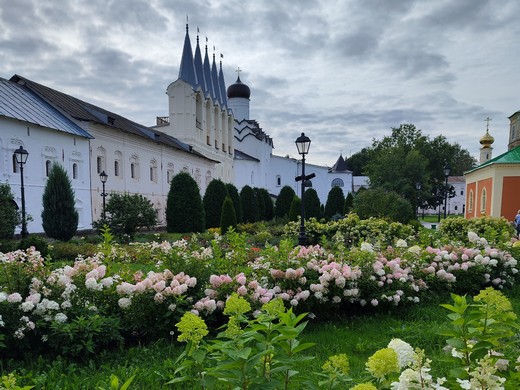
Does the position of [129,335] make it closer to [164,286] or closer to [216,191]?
[164,286]

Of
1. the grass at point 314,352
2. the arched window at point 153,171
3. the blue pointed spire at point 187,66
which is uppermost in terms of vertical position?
the blue pointed spire at point 187,66

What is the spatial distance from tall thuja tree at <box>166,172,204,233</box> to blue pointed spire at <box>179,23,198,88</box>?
19.0m

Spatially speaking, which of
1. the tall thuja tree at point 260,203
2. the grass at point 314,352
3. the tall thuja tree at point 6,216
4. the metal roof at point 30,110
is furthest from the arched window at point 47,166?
the grass at point 314,352

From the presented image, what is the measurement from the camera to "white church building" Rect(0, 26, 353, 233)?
16.7 m

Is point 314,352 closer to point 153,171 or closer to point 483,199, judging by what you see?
point 483,199

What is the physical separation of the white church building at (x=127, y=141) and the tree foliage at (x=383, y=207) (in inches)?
566

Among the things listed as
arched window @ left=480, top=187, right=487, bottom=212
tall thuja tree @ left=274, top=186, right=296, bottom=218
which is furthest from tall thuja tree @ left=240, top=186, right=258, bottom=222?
arched window @ left=480, top=187, right=487, bottom=212

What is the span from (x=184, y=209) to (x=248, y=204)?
942 centimetres

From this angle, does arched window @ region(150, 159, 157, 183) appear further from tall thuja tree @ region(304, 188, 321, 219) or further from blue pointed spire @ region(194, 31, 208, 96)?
blue pointed spire @ region(194, 31, 208, 96)

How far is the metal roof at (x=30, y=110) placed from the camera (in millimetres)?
16319

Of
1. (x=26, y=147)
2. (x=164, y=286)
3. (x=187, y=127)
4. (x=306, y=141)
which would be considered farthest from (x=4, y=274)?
(x=187, y=127)

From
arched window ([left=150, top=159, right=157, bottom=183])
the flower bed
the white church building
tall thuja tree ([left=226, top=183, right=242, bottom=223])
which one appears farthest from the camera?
arched window ([left=150, top=159, right=157, bottom=183])

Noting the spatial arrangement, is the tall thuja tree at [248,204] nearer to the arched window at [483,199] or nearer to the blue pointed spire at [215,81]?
the arched window at [483,199]

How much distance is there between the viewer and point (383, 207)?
17453 mm
